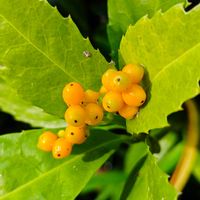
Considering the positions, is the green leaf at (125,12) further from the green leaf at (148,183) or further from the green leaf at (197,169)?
the green leaf at (197,169)

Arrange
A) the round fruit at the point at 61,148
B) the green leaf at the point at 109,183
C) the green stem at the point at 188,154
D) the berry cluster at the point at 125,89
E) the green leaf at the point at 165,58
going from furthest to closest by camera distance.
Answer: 1. the green leaf at the point at 109,183
2. the green stem at the point at 188,154
3. the round fruit at the point at 61,148
4. the berry cluster at the point at 125,89
5. the green leaf at the point at 165,58

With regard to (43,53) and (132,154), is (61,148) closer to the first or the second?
(43,53)

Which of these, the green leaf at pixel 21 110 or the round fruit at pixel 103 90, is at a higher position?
the green leaf at pixel 21 110

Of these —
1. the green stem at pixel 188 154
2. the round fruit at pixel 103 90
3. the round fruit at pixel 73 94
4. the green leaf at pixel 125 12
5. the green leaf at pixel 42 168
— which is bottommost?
the green stem at pixel 188 154

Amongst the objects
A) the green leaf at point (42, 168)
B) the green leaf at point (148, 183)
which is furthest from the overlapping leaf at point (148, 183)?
the green leaf at point (42, 168)

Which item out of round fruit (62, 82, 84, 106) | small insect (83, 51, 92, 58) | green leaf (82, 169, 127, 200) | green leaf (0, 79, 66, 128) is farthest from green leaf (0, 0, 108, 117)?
green leaf (82, 169, 127, 200)

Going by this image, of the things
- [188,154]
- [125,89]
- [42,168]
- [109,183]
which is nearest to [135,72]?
[125,89]
